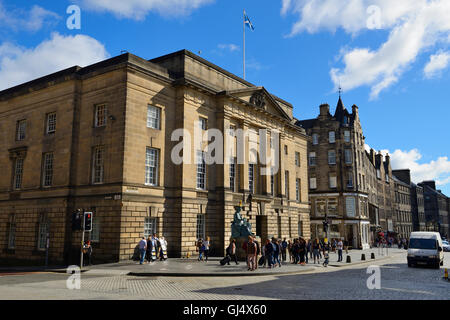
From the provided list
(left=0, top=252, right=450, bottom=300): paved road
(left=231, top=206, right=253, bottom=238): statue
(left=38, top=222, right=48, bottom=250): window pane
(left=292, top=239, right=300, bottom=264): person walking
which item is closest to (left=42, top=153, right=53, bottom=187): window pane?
(left=38, top=222, right=48, bottom=250): window pane

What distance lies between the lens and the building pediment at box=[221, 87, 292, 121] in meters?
34.2

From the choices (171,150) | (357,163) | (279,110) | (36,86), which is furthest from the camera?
(357,163)

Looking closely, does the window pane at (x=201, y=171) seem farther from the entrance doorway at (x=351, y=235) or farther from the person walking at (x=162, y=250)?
the entrance doorway at (x=351, y=235)

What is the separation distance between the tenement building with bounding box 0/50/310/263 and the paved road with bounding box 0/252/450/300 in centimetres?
851

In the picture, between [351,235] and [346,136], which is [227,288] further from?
[346,136]

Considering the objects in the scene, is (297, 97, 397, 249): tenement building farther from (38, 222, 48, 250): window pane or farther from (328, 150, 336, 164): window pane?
(38, 222, 48, 250): window pane

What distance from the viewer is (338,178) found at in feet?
188

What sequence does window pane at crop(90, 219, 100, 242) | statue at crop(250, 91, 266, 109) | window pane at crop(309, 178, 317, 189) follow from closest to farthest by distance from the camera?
1. window pane at crop(90, 219, 100, 242)
2. statue at crop(250, 91, 266, 109)
3. window pane at crop(309, 178, 317, 189)

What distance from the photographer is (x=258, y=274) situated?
1942cm

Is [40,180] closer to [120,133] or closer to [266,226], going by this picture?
[120,133]

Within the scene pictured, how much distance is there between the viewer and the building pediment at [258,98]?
34.2 metres
